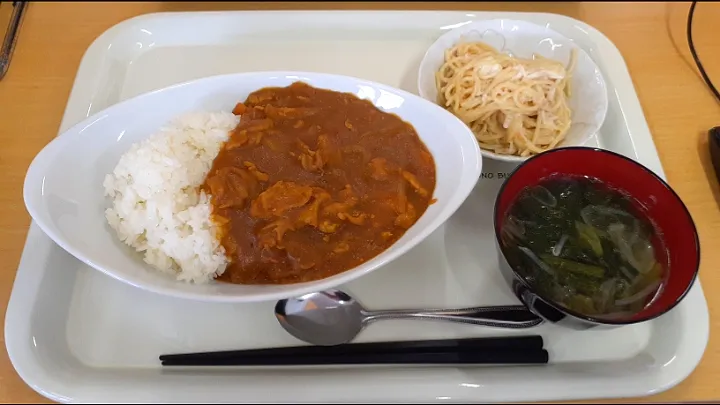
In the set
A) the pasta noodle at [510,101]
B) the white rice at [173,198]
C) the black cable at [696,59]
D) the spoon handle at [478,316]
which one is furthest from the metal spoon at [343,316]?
the black cable at [696,59]

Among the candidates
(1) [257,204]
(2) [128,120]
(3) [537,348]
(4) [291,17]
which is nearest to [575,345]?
(3) [537,348]

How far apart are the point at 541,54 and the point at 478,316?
1.13 metres

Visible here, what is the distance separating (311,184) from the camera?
160 centimetres

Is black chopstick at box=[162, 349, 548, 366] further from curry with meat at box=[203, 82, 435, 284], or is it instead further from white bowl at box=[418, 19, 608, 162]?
white bowl at box=[418, 19, 608, 162]

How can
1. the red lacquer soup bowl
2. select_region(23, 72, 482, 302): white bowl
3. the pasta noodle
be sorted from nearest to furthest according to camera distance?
the red lacquer soup bowl → select_region(23, 72, 482, 302): white bowl → the pasta noodle

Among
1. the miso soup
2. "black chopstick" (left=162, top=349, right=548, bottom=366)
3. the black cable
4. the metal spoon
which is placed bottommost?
"black chopstick" (left=162, top=349, right=548, bottom=366)

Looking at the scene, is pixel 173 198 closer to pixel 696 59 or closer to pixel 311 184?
pixel 311 184

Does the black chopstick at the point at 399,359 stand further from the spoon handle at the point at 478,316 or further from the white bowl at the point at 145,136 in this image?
the white bowl at the point at 145,136

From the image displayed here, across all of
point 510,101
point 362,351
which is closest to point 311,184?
point 362,351

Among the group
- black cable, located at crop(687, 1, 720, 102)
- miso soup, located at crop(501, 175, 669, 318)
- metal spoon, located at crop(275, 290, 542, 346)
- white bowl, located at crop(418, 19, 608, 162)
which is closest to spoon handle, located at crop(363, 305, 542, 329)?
metal spoon, located at crop(275, 290, 542, 346)

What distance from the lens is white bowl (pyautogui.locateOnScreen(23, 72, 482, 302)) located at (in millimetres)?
1396

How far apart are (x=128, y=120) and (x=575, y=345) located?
1511 mm

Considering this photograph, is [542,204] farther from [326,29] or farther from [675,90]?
[326,29]

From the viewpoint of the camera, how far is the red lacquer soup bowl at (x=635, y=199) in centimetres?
129
